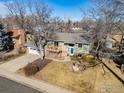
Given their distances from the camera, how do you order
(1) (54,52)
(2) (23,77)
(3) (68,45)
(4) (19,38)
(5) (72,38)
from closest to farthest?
(2) (23,77) → (1) (54,52) → (3) (68,45) → (5) (72,38) → (4) (19,38)

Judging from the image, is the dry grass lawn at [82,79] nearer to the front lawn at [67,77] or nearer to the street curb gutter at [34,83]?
the front lawn at [67,77]

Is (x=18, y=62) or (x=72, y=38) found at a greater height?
(x=72, y=38)

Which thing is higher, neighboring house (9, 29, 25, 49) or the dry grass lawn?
neighboring house (9, 29, 25, 49)

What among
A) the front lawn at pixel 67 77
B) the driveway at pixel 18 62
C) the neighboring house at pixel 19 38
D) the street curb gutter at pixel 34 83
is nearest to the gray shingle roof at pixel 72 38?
the driveway at pixel 18 62

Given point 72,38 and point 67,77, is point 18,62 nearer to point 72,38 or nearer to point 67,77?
point 67,77

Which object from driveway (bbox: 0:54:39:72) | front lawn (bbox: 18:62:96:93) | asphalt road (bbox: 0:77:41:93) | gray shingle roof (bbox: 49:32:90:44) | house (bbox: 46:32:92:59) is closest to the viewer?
asphalt road (bbox: 0:77:41:93)

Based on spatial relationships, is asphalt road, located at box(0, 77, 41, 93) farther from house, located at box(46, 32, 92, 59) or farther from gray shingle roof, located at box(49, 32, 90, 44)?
gray shingle roof, located at box(49, 32, 90, 44)

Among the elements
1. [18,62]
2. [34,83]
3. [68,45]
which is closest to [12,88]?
[34,83]

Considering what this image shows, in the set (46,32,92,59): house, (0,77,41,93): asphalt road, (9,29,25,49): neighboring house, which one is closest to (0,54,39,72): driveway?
(46,32,92,59): house
